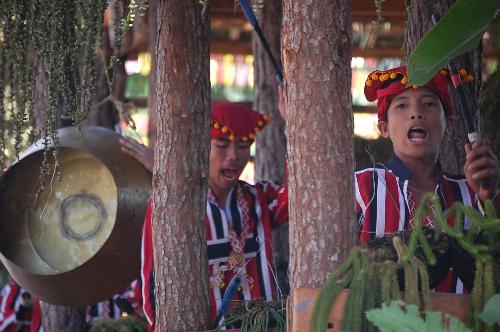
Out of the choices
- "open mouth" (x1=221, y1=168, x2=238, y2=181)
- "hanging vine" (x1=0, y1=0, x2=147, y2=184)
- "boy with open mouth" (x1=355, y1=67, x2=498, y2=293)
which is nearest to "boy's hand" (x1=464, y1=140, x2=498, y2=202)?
"boy with open mouth" (x1=355, y1=67, x2=498, y2=293)

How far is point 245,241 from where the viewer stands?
176 inches

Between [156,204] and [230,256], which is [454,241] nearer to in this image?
[156,204]

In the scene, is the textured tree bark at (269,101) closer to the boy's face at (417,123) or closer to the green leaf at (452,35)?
the boy's face at (417,123)

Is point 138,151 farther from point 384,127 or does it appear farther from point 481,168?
point 481,168

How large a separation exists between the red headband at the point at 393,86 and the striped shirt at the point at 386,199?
22 centimetres

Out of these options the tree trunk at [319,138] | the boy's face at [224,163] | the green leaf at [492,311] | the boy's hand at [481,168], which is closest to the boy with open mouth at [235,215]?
the boy's face at [224,163]

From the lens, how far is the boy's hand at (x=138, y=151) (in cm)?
449

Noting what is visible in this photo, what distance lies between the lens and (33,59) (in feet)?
12.1

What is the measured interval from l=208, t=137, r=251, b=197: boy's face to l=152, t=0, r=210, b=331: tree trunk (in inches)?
31.3

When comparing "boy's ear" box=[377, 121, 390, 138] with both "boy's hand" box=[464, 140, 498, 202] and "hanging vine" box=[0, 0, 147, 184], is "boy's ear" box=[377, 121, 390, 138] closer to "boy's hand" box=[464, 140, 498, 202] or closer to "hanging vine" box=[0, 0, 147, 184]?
"boy's hand" box=[464, 140, 498, 202]

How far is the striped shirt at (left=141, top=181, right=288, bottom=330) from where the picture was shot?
425 cm

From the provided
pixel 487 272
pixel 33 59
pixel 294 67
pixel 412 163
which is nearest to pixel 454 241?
pixel 487 272

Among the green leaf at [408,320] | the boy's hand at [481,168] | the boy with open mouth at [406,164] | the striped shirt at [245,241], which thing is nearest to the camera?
the green leaf at [408,320]

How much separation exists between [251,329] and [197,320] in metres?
0.43
